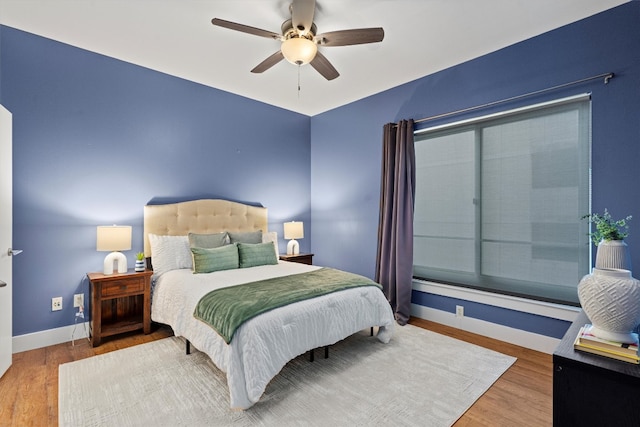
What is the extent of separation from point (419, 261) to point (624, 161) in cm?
210

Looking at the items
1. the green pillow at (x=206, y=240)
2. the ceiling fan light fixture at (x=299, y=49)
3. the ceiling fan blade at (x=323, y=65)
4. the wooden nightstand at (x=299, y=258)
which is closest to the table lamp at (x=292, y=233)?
the wooden nightstand at (x=299, y=258)

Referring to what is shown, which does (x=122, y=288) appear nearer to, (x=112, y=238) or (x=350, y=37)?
(x=112, y=238)

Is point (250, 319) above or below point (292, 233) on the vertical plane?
below

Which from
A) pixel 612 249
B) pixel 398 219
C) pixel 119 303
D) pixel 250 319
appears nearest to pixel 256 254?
pixel 119 303

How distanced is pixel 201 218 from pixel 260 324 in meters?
2.23

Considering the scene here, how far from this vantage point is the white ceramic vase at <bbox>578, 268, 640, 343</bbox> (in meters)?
1.14

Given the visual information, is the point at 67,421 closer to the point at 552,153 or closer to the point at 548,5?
the point at 552,153

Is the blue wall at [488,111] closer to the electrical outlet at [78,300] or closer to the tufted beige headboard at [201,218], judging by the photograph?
the tufted beige headboard at [201,218]

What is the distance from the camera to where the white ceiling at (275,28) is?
8.02 ft

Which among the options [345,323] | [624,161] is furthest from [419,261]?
[624,161]

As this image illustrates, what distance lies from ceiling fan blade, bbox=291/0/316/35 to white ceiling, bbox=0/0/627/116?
0.24 metres

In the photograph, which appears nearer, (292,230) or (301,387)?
(301,387)

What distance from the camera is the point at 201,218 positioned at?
390 centimetres

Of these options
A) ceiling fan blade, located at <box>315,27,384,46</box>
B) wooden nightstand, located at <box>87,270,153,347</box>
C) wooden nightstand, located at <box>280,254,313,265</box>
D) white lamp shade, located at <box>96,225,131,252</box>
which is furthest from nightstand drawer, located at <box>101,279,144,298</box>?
ceiling fan blade, located at <box>315,27,384,46</box>
